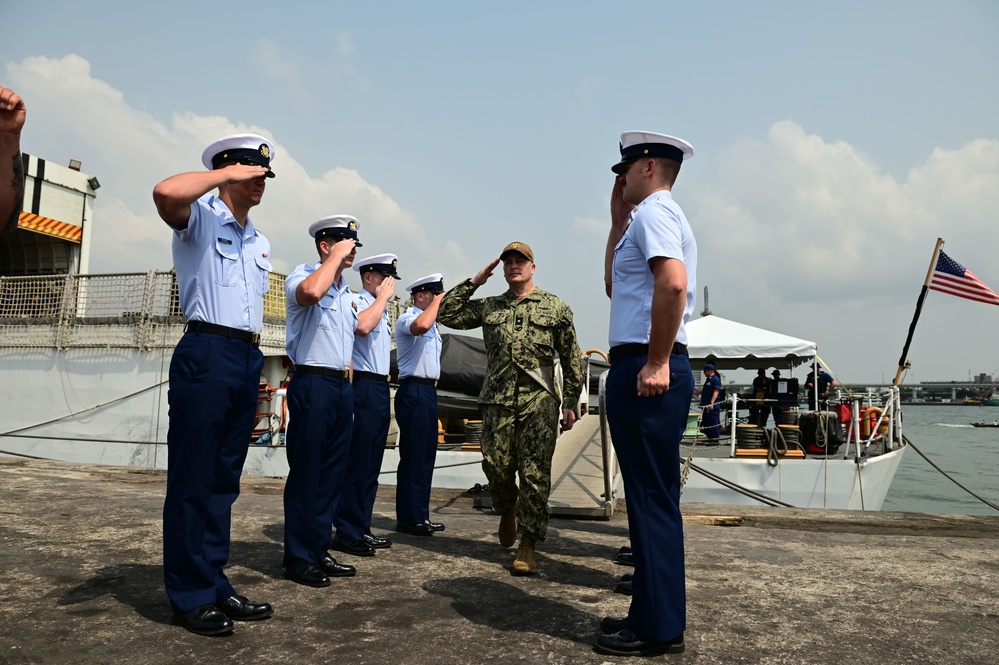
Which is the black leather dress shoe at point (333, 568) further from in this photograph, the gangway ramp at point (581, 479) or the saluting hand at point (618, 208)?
the saluting hand at point (618, 208)

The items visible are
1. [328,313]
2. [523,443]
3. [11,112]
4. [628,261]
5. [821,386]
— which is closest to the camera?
[11,112]

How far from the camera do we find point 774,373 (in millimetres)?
15531

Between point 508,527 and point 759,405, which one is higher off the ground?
point 759,405

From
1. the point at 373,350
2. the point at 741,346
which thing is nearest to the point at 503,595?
the point at 373,350

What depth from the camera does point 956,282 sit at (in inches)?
535

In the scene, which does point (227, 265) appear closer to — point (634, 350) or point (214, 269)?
point (214, 269)

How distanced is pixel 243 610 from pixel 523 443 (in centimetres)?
185

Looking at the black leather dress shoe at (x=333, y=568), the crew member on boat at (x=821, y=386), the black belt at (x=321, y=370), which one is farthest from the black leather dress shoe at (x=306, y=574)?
the crew member on boat at (x=821, y=386)

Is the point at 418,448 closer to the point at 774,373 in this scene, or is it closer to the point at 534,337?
the point at 534,337

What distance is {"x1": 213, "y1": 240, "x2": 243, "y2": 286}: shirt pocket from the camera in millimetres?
3055

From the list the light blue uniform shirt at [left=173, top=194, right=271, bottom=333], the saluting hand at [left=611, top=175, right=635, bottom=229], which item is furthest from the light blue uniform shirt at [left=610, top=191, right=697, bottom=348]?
the light blue uniform shirt at [left=173, top=194, right=271, bottom=333]

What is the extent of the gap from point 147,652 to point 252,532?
237cm

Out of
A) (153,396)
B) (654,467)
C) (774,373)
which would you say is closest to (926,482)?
(774,373)

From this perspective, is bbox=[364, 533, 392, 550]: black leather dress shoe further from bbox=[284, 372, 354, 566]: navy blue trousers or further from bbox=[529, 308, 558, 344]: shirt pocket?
bbox=[529, 308, 558, 344]: shirt pocket
